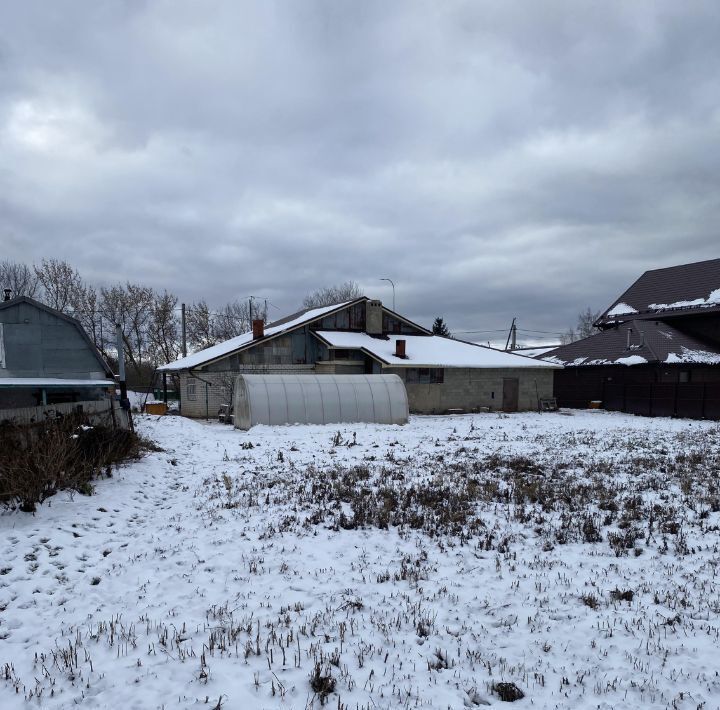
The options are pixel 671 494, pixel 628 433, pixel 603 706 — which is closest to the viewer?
pixel 603 706

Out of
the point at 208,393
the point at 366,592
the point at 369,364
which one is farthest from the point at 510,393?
the point at 366,592

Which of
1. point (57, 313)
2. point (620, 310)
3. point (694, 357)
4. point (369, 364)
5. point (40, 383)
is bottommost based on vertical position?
point (40, 383)

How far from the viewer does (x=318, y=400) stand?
894 inches

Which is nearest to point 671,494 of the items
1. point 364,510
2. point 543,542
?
point 543,542

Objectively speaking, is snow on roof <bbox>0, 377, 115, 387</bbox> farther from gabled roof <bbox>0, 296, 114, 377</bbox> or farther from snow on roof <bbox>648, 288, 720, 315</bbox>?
snow on roof <bbox>648, 288, 720, 315</bbox>

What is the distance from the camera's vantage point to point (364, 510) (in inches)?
351

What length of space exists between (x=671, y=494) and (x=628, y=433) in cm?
1169

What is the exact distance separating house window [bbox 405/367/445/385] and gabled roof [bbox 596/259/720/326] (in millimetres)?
17869

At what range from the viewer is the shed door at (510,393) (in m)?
32.2

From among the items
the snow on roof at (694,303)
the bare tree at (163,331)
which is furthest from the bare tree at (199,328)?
the snow on roof at (694,303)

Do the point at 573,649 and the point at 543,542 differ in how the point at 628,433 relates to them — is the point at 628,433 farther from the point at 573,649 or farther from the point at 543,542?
the point at 573,649

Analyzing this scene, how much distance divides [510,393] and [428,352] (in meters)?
6.06

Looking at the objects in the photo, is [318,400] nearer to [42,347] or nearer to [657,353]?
[42,347]

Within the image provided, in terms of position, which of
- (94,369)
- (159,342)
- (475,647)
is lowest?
(475,647)
